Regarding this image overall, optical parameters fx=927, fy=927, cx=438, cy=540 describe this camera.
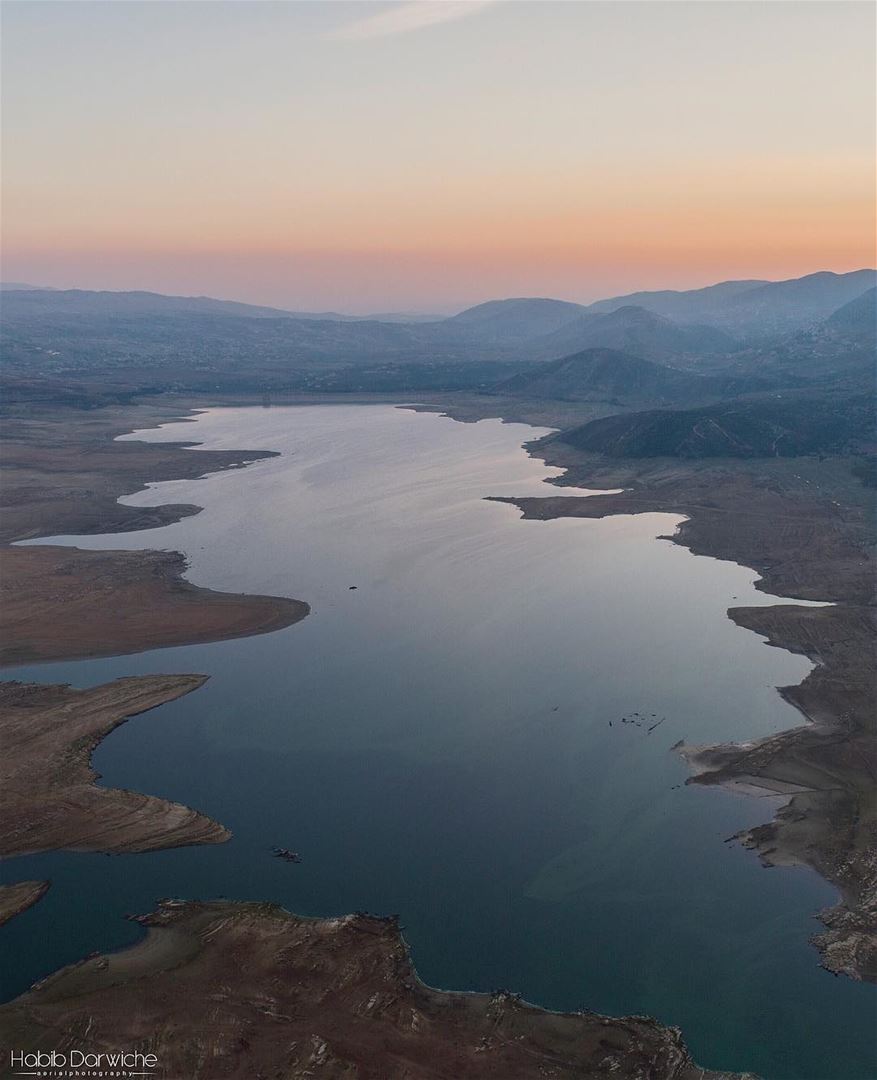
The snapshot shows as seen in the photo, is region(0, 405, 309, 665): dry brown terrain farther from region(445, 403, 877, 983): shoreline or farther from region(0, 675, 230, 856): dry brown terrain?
region(445, 403, 877, 983): shoreline

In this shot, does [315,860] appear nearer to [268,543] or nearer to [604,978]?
[604,978]

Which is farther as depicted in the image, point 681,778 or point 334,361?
point 334,361

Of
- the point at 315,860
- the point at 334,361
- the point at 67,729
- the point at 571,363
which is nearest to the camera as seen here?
the point at 315,860

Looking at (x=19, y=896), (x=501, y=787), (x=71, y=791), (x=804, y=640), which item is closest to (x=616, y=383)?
(x=804, y=640)

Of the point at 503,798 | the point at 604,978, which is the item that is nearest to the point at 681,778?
the point at 503,798

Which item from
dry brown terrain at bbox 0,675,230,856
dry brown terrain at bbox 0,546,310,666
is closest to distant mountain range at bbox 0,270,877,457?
dry brown terrain at bbox 0,546,310,666

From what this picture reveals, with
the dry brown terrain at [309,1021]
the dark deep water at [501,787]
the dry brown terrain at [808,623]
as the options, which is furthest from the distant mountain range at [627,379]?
the dry brown terrain at [309,1021]
